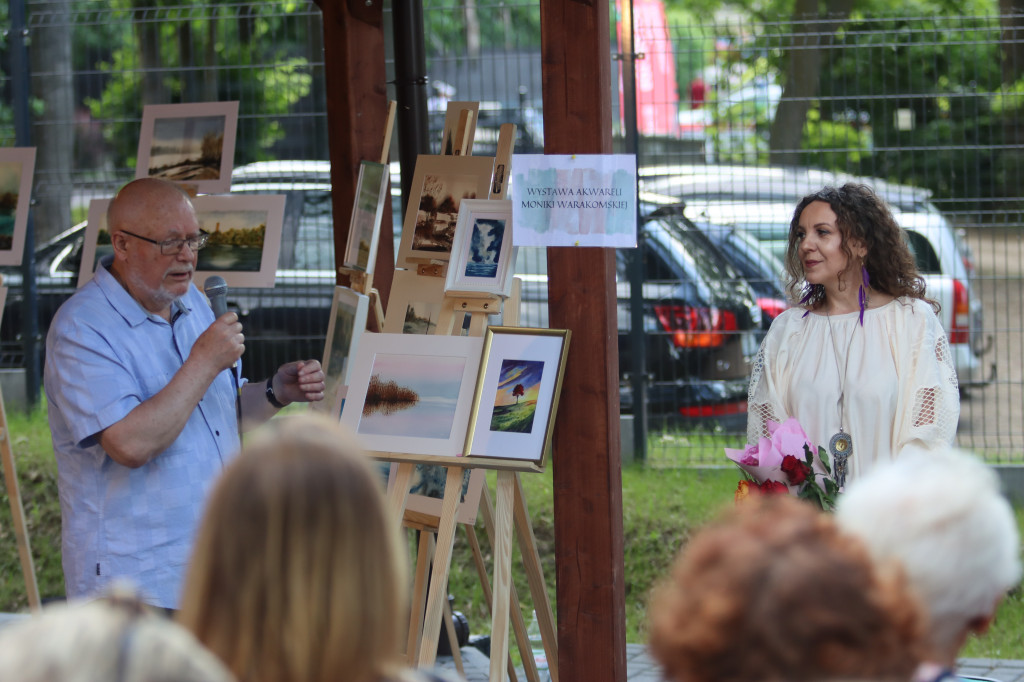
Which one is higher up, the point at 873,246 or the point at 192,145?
the point at 192,145

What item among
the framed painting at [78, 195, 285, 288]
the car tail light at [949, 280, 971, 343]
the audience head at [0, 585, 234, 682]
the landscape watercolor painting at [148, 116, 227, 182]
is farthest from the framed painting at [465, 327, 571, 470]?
the car tail light at [949, 280, 971, 343]

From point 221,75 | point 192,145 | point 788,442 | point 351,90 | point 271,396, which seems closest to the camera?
point 788,442

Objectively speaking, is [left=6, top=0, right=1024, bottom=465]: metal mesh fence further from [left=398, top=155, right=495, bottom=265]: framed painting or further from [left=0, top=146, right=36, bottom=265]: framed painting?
[left=398, top=155, right=495, bottom=265]: framed painting

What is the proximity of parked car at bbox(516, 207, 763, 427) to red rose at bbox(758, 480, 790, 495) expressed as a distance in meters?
2.77

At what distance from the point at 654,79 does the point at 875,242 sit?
9.21ft

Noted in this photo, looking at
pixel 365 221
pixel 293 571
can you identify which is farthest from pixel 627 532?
pixel 293 571

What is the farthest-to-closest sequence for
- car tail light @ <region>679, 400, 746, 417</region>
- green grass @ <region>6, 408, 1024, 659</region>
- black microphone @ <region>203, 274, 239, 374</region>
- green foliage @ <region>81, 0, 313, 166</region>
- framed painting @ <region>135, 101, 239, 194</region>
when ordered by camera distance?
green foliage @ <region>81, 0, 313, 166</region> → car tail light @ <region>679, 400, 746, 417</region> → green grass @ <region>6, 408, 1024, 659</region> → framed painting @ <region>135, 101, 239, 194</region> → black microphone @ <region>203, 274, 239, 374</region>

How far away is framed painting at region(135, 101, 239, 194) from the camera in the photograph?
430 centimetres

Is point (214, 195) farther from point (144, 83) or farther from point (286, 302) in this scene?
point (144, 83)

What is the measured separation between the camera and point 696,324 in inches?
226

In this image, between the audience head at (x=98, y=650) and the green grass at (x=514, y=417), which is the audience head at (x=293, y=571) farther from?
the green grass at (x=514, y=417)

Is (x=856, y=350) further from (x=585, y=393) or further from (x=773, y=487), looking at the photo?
(x=585, y=393)

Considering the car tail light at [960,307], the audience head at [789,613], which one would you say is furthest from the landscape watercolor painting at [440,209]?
the car tail light at [960,307]

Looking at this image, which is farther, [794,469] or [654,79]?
[654,79]
